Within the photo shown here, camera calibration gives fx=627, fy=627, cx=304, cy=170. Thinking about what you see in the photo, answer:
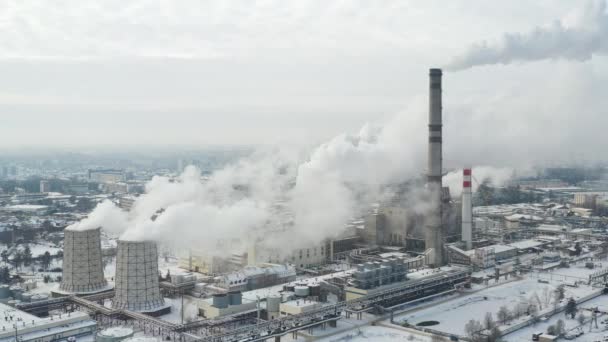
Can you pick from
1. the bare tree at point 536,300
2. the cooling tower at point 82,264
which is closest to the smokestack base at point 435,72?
the bare tree at point 536,300

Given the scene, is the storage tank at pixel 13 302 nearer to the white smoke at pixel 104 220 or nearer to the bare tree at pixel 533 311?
the white smoke at pixel 104 220

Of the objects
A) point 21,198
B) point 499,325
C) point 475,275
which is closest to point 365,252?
point 475,275

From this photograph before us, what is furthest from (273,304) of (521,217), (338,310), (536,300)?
(521,217)

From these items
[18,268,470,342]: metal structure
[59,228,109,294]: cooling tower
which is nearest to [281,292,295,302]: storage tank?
[18,268,470,342]: metal structure

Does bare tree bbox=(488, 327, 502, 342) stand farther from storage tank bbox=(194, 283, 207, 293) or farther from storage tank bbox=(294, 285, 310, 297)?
storage tank bbox=(194, 283, 207, 293)

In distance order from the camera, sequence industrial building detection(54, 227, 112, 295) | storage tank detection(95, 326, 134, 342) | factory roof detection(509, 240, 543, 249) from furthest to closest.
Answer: factory roof detection(509, 240, 543, 249) < industrial building detection(54, 227, 112, 295) < storage tank detection(95, 326, 134, 342)
